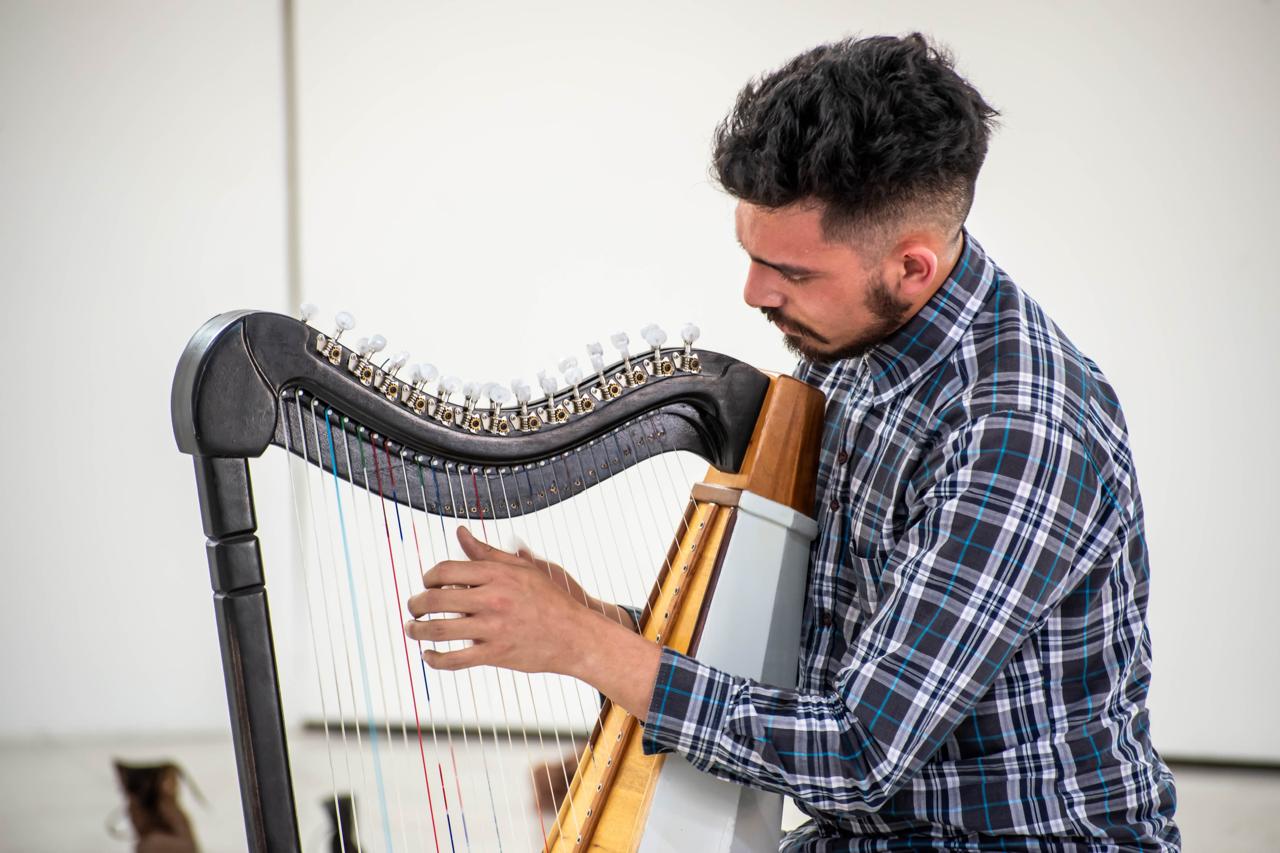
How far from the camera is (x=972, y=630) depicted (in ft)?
3.58

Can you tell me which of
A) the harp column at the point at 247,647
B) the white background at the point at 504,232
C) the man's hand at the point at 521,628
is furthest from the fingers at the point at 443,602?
the white background at the point at 504,232

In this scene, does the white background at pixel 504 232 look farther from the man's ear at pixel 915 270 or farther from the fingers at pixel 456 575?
the fingers at pixel 456 575

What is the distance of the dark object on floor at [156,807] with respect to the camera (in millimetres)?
2902

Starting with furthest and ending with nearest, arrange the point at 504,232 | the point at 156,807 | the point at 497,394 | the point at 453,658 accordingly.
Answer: the point at 504,232, the point at 156,807, the point at 497,394, the point at 453,658

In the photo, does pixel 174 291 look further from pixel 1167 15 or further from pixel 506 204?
pixel 1167 15

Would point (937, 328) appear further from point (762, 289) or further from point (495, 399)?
point (495, 399)

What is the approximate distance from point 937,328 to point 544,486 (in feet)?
1.62

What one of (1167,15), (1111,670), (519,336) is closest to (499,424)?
(1111,670)

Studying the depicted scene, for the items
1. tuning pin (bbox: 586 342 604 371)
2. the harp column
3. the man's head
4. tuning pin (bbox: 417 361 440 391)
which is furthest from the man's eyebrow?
the harp column

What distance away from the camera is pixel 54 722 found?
3.21 meters

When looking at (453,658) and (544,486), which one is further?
(544,486)

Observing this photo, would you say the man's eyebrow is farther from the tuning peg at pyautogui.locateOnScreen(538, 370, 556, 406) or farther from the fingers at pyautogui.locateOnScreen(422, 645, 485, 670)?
the fingers at pyautogui.locateOnScreen(422, 645, 485, 670)

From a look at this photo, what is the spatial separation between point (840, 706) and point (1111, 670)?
0.33 m

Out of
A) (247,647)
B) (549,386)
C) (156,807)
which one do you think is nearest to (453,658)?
(247,647)
